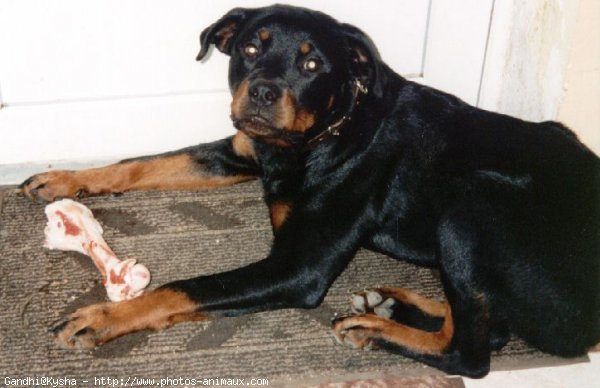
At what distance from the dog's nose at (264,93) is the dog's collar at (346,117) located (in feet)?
0.86

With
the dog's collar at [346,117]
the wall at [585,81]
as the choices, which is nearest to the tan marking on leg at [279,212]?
the dog's collar at [346,117]

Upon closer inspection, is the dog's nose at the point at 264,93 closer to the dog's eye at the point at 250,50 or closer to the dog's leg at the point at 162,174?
the dog's eye at the point at 250,50

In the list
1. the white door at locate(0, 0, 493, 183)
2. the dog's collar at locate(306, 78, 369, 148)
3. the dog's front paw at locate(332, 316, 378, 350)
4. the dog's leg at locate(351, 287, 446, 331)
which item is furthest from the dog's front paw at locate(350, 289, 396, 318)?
the white door at locate(0, 0, 493, 183)

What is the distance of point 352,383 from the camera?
7.18ft

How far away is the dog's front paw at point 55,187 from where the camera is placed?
2686mm

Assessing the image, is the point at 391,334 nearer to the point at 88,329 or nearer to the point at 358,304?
the point at 358,304

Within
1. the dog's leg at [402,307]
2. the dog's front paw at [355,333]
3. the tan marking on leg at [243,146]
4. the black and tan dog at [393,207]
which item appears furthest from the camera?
the tan marking on leg at [243,146]

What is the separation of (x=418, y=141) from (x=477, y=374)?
769 mm

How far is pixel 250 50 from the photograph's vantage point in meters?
2.30

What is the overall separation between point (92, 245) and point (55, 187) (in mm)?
357

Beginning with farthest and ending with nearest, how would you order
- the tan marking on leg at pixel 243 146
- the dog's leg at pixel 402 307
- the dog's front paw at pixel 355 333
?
the tan marking on leg at pixel 243 146
the dog's leg at pixel 402 307
the dog's front paw at pixel 355 333

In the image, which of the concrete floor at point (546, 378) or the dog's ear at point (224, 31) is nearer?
the concrete floor at point (546, 378)

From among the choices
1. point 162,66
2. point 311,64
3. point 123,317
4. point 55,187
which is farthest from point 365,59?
point 55,187

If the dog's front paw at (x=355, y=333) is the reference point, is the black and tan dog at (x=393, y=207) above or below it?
above
